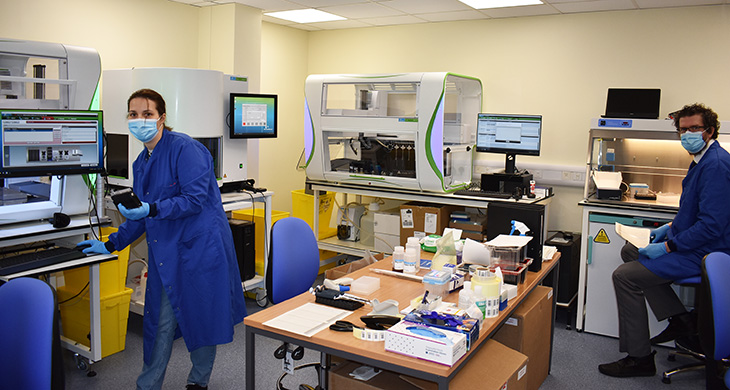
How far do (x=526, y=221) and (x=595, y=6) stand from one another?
101 inches

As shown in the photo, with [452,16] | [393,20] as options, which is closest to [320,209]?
[393,20]

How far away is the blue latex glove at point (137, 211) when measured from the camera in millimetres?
2455

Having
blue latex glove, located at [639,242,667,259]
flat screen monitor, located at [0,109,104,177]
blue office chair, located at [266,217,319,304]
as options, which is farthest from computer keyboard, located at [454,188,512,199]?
flat screen monitor, located at [0,109,104,177]

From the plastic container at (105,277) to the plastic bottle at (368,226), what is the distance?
86.1 inches

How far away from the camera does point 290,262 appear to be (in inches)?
111

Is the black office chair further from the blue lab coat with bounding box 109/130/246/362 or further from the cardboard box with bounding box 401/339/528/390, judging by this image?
the blue lab coat with bounding box 109/130/246/362

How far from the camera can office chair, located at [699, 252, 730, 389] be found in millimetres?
2346

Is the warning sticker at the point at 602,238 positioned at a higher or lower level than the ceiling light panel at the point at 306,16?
lower

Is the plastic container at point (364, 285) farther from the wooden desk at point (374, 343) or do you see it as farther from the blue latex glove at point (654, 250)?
the blue latex glove at point (654, 250)

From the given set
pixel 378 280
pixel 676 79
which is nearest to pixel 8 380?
pixel 378 280

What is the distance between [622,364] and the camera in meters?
3.38

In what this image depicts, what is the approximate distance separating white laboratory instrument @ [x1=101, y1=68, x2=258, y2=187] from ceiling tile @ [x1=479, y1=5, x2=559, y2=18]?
2.23 m

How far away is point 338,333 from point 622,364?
216cm

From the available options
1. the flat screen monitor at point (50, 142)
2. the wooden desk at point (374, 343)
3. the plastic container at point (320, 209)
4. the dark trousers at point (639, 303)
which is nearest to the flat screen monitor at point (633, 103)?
the dark trousers at point (639, 303)
